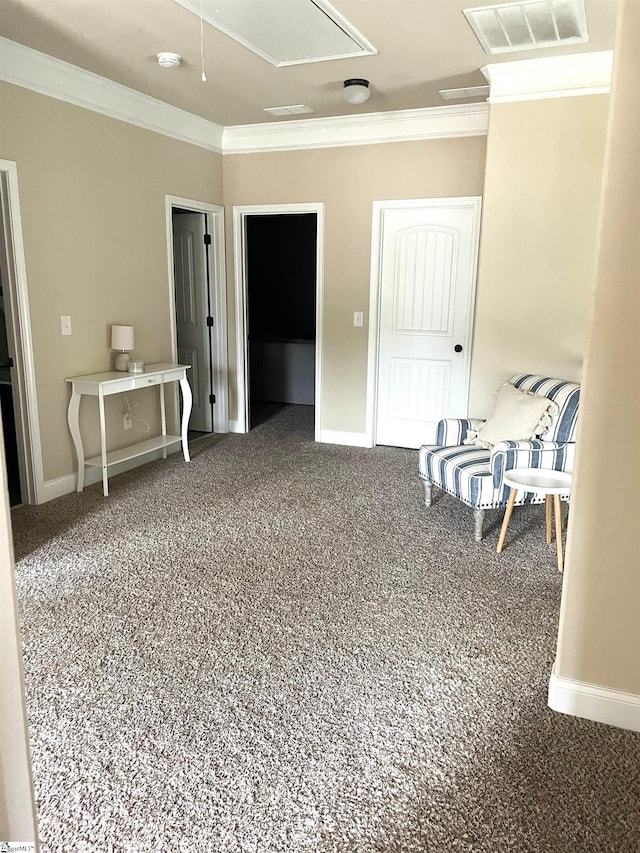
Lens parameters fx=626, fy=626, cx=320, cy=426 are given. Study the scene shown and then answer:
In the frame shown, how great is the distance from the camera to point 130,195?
4598 millimetres

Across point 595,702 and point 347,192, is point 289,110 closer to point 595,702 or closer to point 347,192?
point 347,192

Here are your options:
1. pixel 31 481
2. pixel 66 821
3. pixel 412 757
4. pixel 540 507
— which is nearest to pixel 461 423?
pixel 540 507

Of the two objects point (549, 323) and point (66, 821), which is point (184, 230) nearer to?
point (549, 323)

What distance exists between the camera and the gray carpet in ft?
5.65


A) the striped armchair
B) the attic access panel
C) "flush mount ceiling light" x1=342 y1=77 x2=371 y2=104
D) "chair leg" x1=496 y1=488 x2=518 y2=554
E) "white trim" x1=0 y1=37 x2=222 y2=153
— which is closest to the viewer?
the attic access panel

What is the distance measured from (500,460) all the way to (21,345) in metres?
2.95

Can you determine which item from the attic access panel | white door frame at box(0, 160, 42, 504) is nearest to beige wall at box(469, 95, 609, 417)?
the attic access panel

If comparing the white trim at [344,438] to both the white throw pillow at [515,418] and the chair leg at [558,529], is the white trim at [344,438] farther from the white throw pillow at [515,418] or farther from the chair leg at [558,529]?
the chair leg at [558,529]

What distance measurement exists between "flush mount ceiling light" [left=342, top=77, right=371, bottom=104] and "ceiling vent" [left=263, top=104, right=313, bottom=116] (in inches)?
24.5

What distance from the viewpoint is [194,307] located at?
230 inches

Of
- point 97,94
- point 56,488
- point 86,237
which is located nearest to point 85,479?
point 56,488

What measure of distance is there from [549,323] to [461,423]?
90cm

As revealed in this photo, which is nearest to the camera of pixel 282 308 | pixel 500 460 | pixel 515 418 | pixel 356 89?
pixel 500 460

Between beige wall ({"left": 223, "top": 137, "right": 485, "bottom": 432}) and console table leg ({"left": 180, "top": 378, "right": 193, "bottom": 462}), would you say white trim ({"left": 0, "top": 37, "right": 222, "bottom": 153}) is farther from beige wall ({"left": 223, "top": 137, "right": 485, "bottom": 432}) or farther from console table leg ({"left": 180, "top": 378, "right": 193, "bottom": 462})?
console table leg ({"left": 180, "top": 378, "right": 193, "bottom": 462})
